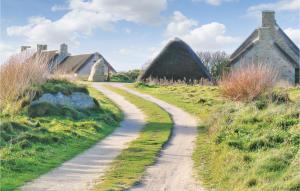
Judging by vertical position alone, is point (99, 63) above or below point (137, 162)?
above

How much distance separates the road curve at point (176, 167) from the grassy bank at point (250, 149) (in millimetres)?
242

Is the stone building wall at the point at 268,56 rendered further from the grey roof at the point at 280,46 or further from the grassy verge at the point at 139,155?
the grassy verge at the point at 139,155

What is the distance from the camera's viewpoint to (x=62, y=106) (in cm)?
1983

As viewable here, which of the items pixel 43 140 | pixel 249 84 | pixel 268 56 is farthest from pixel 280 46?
pixel 43 140

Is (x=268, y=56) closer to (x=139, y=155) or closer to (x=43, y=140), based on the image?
(x=43, y=140)

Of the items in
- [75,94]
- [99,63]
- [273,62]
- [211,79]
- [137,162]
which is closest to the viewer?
[137,162]

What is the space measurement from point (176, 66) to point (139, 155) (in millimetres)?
27404

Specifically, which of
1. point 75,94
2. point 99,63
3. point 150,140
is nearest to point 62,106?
point 75,94

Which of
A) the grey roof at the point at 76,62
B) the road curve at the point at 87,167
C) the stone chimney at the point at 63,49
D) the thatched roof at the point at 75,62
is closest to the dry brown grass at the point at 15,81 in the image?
the road curve at the point at 87,167

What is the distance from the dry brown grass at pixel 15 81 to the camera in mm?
20000

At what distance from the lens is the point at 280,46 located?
38.5m

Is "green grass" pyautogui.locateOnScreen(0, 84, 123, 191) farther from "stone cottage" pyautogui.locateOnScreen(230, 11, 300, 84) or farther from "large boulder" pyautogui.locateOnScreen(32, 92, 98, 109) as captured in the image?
"stone cottage" pyautogui.locateOnScreen(230, 11, 300, 84)

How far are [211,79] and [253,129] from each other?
83.7 ft

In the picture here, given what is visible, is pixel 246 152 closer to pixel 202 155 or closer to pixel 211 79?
pixel 202 155
